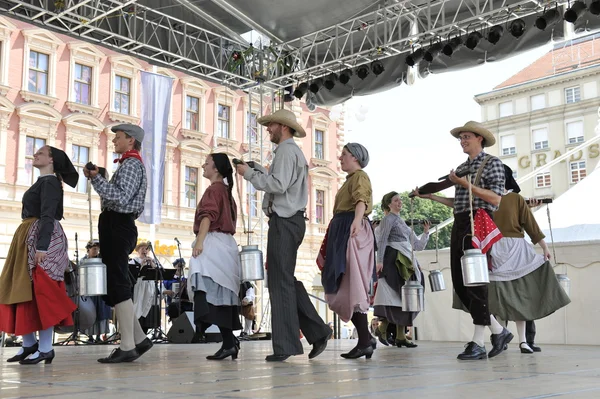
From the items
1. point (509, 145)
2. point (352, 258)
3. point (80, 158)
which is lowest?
point (352, 258)

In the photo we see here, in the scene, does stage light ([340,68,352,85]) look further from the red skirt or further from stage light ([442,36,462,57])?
the red skirt

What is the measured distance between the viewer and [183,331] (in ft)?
33.6

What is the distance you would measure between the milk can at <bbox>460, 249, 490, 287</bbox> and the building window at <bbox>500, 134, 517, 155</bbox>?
4635cm

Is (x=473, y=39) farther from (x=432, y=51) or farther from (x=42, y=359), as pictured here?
(x=42, y=359)

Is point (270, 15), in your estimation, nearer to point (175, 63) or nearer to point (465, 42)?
point (175, 63)

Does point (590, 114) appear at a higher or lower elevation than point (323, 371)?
higher

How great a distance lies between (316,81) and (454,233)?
690 cm

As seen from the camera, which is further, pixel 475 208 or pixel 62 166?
pixel 475 208

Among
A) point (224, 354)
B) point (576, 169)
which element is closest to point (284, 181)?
point (224, 354)

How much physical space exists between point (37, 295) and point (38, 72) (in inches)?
772

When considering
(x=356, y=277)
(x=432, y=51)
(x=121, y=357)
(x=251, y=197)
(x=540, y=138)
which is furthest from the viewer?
(x=540, y=138)

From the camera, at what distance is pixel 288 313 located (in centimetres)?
497

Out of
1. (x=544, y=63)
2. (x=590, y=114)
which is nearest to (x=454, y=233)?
(x=590, y=114)

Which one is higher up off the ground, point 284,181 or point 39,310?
point 284,181
